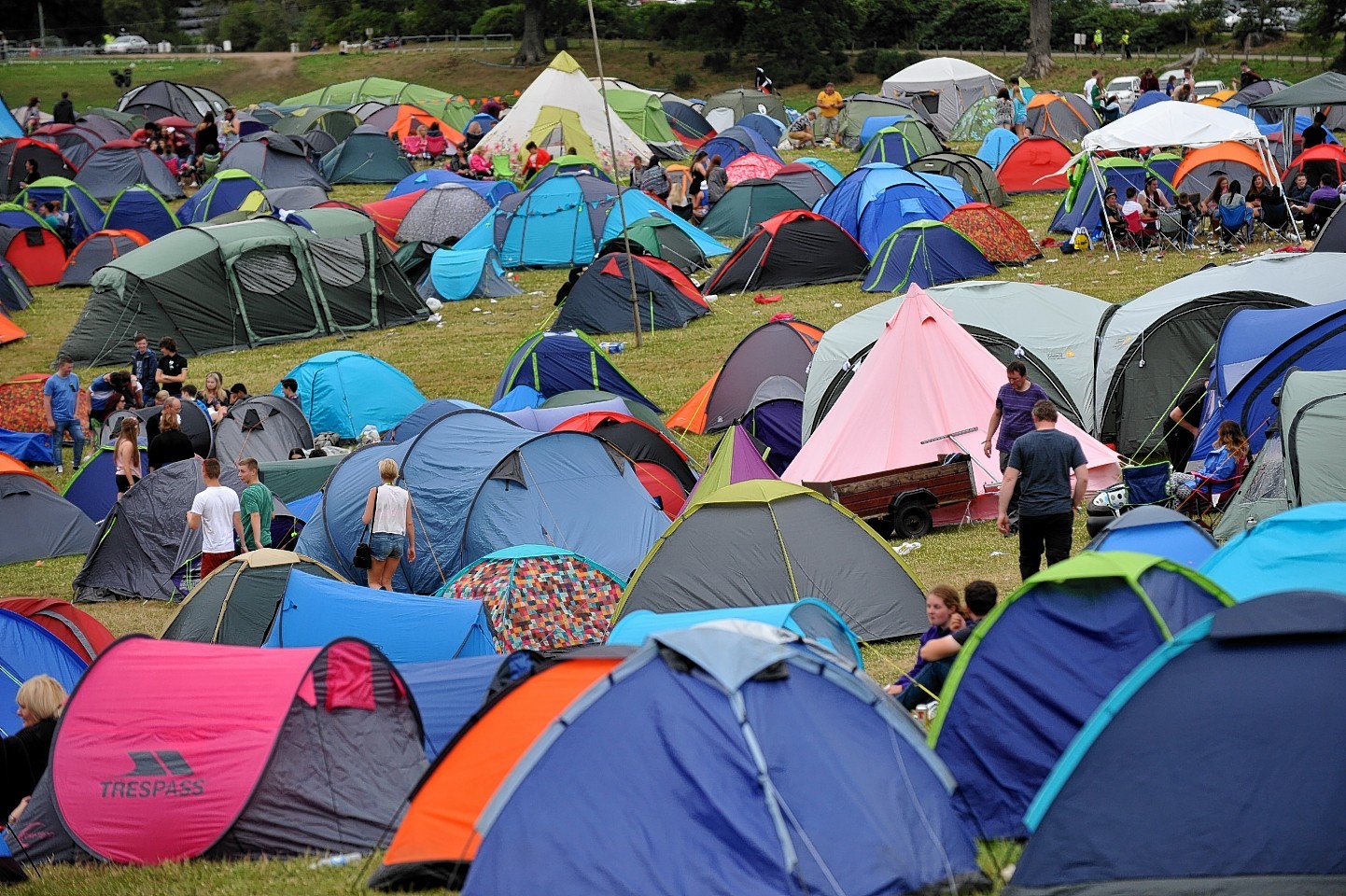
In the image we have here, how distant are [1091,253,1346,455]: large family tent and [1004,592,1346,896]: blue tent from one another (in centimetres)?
840

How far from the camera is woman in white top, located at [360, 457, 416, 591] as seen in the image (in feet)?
40.3

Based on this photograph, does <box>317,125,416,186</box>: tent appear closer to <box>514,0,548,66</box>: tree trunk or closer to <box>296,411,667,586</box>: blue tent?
<box>514,0,548,66</box>: tree trunk

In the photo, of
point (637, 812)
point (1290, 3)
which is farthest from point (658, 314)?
point (1290, 3)

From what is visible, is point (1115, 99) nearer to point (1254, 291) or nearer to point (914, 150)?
point (914, 150)

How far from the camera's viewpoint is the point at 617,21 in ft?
201

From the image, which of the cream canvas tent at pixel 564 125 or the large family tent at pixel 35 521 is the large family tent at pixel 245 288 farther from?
the cream canvas tent at pixel 564 125

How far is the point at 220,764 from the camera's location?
776 centimetres

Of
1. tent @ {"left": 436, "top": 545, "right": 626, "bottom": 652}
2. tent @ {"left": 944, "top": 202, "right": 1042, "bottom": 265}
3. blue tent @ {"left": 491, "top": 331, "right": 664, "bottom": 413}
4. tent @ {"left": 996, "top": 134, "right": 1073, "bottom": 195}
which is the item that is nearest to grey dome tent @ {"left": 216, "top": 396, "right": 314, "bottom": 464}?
blue tent @ {"left": 491, "top": 331, "right": 664, "bottom": 413}

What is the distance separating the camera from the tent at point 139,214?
1140 inches

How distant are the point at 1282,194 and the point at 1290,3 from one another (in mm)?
34316

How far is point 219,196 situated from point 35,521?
16.0 m

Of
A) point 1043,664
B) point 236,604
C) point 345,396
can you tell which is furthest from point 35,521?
point 1043,664

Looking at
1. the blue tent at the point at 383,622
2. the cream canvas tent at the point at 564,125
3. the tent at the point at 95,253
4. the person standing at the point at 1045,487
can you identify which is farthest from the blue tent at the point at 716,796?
the cream canvas tent at the point at 564,125

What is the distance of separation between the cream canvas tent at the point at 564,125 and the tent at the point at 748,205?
7279 millimetres
